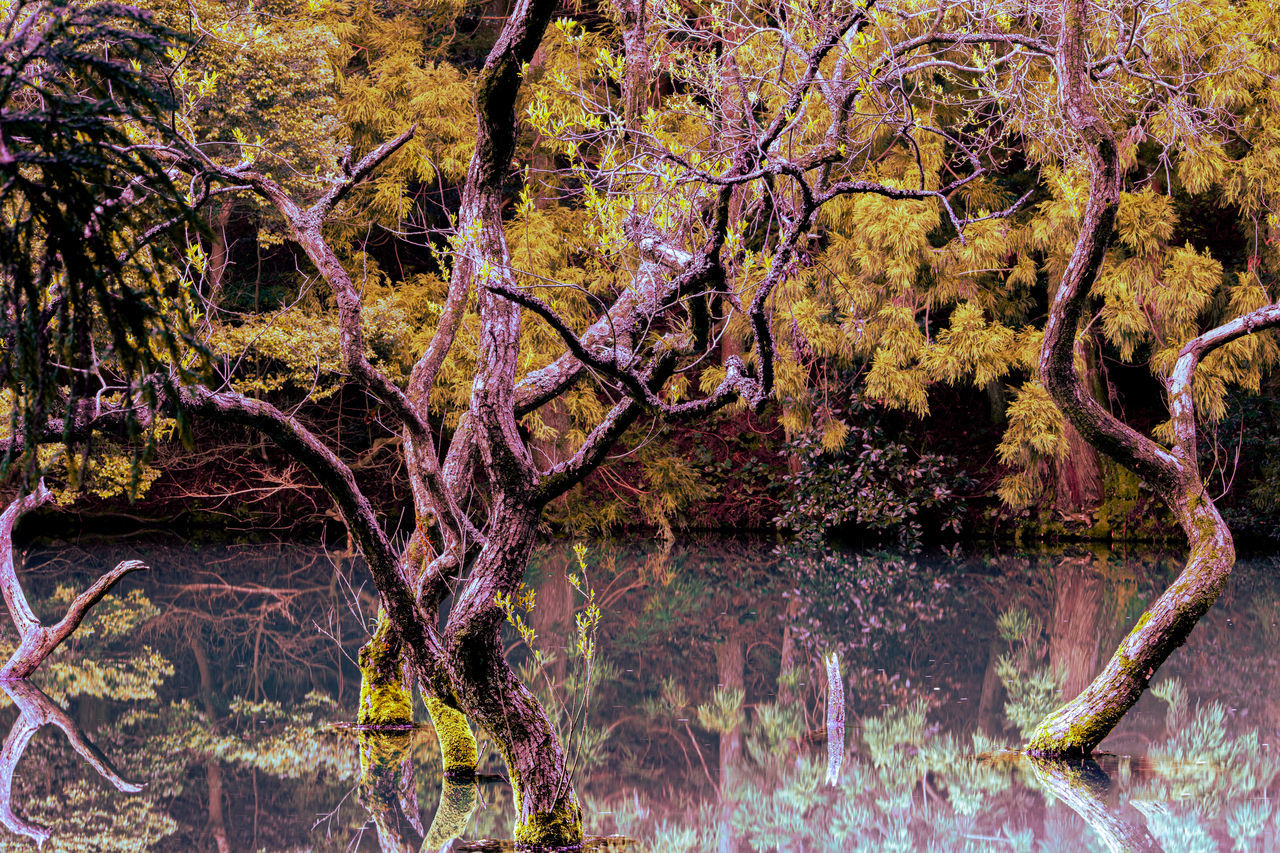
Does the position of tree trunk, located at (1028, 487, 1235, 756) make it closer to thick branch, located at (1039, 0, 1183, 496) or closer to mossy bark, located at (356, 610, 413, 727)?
thick branch, located at (1039, 0, 1183, 496)

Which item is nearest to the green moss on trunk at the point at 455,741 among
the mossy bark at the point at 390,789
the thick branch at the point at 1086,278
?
the mossy bark at the point at 390,789

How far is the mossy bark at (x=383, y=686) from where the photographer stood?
629 cm

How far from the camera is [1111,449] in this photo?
5.76m

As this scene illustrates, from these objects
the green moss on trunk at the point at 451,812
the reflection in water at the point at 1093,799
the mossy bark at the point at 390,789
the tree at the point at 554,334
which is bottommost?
the mossy bark at the point at 390,789

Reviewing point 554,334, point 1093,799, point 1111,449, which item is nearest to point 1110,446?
point 1111,449

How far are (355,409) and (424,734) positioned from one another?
10.3 m

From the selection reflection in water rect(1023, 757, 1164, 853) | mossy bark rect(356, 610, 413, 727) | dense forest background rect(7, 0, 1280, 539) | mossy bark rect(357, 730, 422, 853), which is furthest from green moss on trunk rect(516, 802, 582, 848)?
dense forest background rect(7, 0, 1280, 539)

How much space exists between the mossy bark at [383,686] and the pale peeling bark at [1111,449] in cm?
347

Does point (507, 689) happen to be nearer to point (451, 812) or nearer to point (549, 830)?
point (549, 830)

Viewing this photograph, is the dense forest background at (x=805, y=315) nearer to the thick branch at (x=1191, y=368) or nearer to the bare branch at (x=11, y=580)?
the bare branch at (x=11, y=580)

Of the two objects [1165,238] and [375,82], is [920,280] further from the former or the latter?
[375,82]

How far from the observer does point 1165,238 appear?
1240 centimetres

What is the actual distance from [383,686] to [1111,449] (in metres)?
4.16

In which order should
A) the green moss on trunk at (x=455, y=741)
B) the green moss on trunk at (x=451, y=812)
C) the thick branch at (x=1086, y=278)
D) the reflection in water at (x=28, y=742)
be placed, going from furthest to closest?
1. the green moss on trunk at (x=455, y=741)
2. the thick branch at (x=1086, y=278)
3. the reflection in water at (x=28, y=742)
4. the green moss on trunk at (x=451, y=812)
